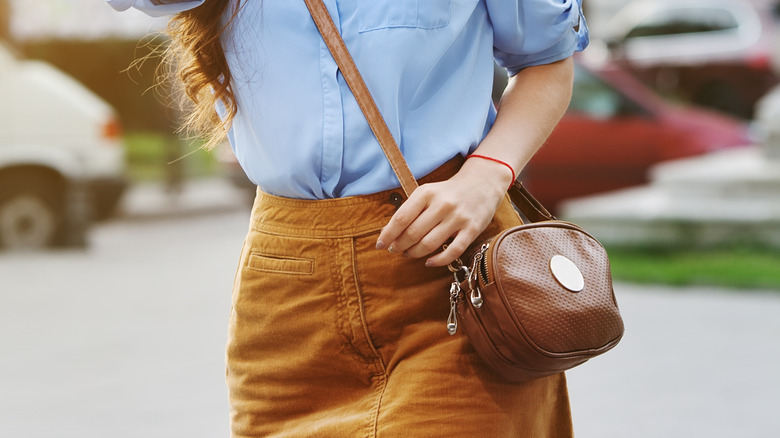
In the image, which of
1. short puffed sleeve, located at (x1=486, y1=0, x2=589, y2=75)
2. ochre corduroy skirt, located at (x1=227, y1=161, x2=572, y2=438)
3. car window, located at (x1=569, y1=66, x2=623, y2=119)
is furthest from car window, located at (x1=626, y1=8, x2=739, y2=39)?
ochre corduroy skirt, located at (x1=227, y1=161, x2=572, y2=438)

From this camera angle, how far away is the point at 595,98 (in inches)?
395

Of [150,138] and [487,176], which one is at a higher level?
[487,176]

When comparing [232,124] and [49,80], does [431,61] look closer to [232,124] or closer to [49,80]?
[232,124]

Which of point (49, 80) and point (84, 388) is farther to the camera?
point (49, 80)

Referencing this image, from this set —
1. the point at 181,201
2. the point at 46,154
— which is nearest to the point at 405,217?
the point at 46,154

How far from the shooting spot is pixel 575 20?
1.80m

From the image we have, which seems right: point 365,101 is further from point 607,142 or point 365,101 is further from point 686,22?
point 686,22

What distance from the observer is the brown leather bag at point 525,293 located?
5.16 ft

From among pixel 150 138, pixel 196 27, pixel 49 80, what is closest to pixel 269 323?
pixel 196 27

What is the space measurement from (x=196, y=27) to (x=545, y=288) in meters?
0.66

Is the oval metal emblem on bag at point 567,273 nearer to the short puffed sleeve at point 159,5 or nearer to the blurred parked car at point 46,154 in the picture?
the short puffed sleeve at point 159,5

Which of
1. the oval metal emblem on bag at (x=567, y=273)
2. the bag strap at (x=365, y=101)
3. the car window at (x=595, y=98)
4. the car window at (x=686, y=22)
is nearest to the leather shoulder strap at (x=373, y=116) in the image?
the bag strap at (x=365, y=101)

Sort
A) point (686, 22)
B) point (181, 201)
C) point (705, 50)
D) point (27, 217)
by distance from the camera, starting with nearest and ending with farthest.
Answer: point (27, 217) < point (181, 201) < point (705, 50) < point (686, 22)

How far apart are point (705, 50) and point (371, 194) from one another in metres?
15.0
